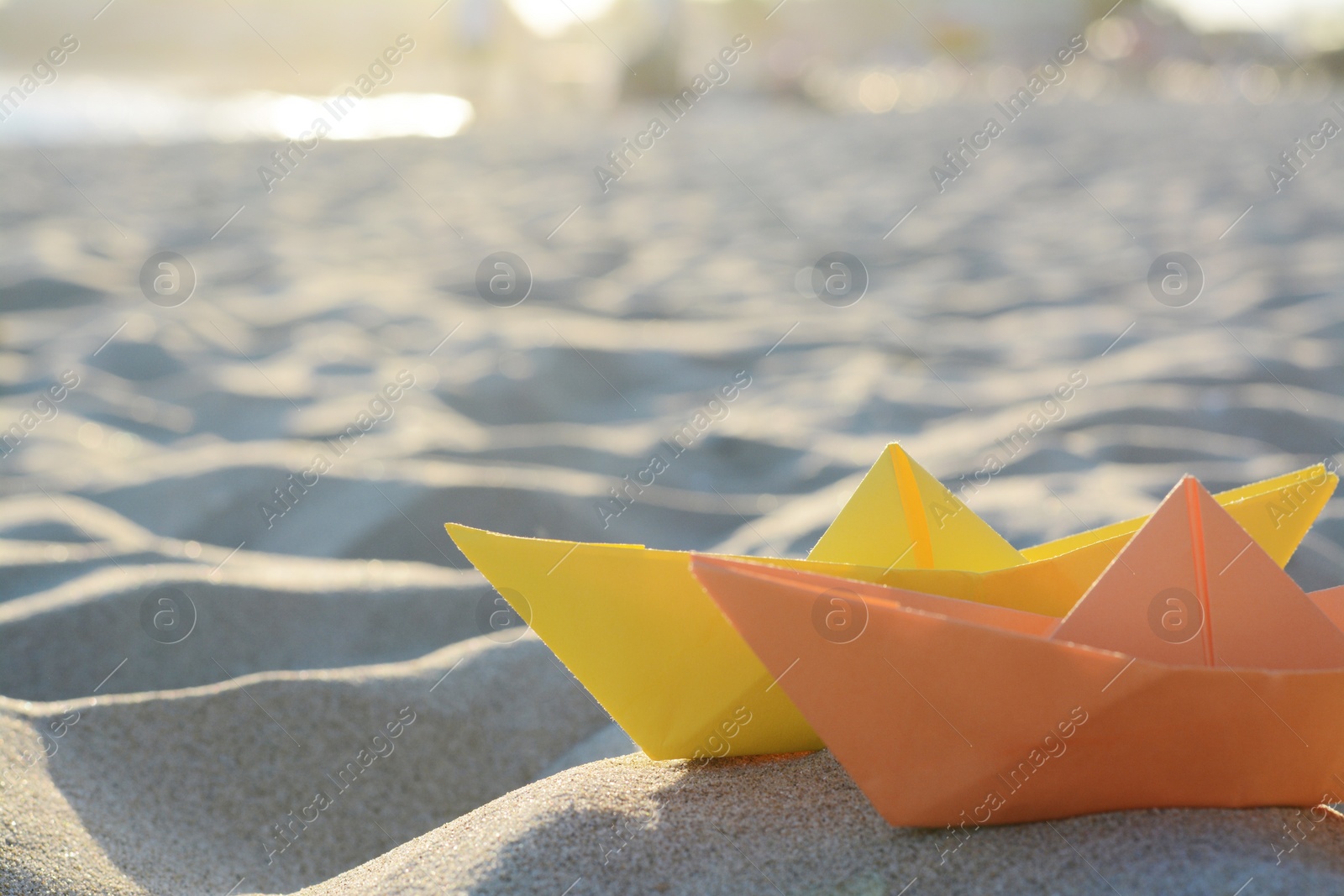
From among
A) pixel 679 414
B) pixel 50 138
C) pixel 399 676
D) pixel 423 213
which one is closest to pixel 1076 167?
pixel 423 213

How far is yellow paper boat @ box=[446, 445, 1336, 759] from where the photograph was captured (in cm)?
77

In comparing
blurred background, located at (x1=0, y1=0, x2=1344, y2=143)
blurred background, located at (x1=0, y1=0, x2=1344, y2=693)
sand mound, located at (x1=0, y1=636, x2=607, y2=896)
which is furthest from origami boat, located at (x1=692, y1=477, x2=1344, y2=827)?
blurred background, located at (x1=0, y1=0, x2=1344, y2=143)

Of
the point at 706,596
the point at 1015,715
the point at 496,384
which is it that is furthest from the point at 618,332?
the point at 1015,715

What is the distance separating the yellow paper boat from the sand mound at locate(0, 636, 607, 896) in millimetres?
440

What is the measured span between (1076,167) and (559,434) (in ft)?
16.1

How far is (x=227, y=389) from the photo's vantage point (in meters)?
2.99

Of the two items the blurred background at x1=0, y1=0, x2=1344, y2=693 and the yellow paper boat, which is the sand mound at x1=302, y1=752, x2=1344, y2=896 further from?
the blurred background at x1=0, y1=0, x2=1344, y2=693

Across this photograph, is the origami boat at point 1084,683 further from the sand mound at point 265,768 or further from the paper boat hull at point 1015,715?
the sand mound at point 265,768

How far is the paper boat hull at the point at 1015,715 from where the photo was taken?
64cm

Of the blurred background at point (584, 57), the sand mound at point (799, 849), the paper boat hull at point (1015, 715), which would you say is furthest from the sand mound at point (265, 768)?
the blurred background at point (584, 57)

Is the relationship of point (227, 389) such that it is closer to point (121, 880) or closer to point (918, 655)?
point (121, 880)

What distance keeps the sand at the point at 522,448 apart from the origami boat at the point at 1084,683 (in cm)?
4

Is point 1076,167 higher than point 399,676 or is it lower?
lower

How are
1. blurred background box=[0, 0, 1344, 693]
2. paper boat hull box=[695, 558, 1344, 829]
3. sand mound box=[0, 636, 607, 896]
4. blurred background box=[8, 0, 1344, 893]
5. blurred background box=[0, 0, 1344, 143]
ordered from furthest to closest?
blurred background box=[0, 0, 1344, 143] → blurred background box=[0, 0, 1344, 693] → blurred background box=[8, 0, 1344, 893] → sand mound box=[0, 636, 607, 896] → paper boat hull box=[695, 558, 1344, 829]
